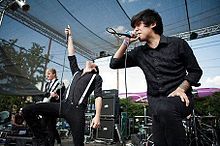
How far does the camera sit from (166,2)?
5.21 meters

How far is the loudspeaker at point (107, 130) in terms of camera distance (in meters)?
5.19

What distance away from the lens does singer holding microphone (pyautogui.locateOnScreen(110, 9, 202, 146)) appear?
0.85m

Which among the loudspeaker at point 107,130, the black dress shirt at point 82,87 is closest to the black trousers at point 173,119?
the black dress shirt at point 82,87

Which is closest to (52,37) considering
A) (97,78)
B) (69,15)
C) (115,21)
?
(69,15)

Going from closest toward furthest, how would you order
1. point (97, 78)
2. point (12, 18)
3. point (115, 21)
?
1. point (97, 78)
2. point (12, 18)
3. point (115, 21)

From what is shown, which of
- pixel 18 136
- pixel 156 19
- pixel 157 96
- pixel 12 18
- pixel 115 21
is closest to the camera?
pixel 157 96

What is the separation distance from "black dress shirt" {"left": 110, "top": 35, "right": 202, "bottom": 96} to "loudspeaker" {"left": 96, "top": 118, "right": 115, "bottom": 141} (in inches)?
169

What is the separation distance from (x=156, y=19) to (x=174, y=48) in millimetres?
255

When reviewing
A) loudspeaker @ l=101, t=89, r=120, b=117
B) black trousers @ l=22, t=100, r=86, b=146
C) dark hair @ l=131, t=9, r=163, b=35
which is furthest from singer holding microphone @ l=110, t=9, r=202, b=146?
loudspeaker @ l=101, t=89, r=120, b=117

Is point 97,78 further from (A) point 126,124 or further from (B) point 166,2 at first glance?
(A) point 126,124

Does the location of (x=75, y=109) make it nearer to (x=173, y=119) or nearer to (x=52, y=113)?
(x=52, y=113)

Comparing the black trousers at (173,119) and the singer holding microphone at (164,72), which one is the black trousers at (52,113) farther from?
the black trousers at (173,119)

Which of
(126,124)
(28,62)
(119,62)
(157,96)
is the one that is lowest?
(126,124)

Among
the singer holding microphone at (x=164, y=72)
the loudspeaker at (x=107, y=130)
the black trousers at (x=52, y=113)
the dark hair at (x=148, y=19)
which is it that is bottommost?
the loudspeaker at (x=107, y=130)
